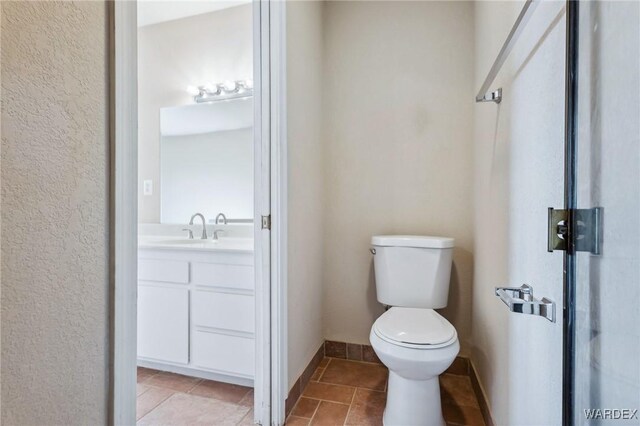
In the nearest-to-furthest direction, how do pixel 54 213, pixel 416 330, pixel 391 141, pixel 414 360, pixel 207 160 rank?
pixel 54 213 < pixel 414 360 < pixel 416 330 < pixel 391 141 < pixel 207 160

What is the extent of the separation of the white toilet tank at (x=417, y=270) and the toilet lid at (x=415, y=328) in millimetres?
170

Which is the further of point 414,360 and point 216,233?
point 216,233

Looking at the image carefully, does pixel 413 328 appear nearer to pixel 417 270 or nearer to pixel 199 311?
pixel 417 270

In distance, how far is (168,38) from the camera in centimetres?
236

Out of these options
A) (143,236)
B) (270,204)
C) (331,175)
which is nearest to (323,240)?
(331,175)

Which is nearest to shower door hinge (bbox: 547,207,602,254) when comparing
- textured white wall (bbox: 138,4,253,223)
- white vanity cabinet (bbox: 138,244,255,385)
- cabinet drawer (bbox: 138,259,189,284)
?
white vanity cabinet (bbox: 138,244,255,385)

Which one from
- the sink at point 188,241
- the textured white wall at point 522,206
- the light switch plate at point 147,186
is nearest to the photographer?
the textured white wall at point 522,206

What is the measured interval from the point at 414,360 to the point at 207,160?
188cm

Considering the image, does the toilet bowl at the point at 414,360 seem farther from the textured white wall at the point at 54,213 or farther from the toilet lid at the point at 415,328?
the textured white wall at the point at 54,213

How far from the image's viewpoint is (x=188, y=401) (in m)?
1.62

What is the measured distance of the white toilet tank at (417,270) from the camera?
5.60ft

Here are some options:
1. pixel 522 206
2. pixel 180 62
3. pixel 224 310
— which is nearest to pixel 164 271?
pixel 224 310

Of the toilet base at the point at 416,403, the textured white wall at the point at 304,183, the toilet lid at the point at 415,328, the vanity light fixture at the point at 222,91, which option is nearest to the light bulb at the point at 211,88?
the vanity light fixture at the point at 222,91

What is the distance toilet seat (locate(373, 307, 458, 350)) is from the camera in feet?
4.08
